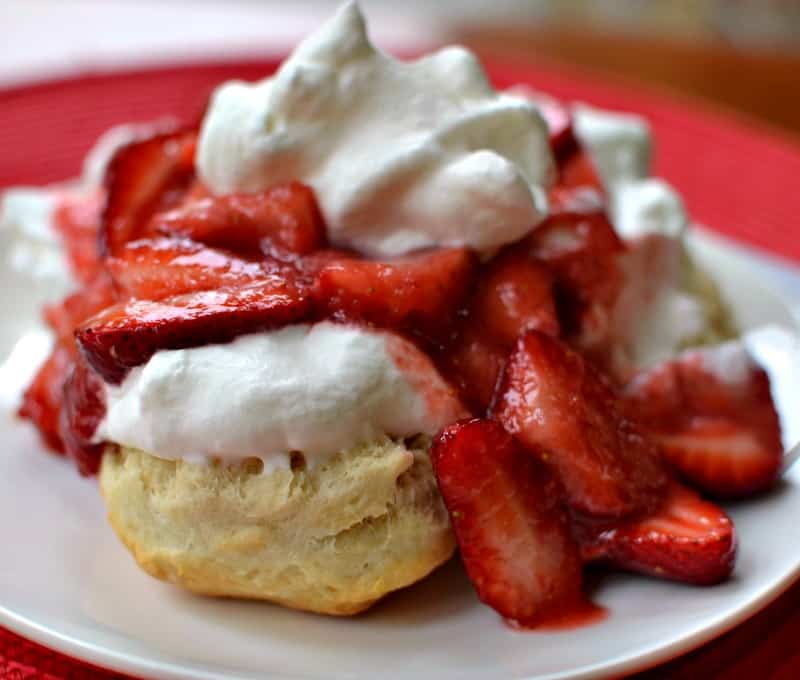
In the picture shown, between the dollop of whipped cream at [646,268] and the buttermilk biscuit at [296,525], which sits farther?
the dollop of whipped cream at [646,268]

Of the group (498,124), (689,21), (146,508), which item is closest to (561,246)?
(498,124)

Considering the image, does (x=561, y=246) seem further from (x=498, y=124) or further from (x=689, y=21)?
(x=689, y=21)

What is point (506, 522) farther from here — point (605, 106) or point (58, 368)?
point (605, 106)

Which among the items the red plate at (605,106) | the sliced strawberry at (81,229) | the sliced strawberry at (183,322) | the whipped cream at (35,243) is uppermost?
the sliced strawberry at (183,322)

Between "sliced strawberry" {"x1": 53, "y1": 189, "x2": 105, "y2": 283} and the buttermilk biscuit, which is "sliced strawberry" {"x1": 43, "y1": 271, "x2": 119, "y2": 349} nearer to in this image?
"sliced strawberry" {"x1": 53, "y1": 189, "x2": 105, "y2": 283}

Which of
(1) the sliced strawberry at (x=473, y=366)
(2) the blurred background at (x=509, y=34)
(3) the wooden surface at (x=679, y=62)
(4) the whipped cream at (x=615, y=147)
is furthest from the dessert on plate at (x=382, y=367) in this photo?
(3) the wooden surface at (x=679, y=62)

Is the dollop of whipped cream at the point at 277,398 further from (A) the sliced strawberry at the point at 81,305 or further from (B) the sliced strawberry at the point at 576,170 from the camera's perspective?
(B) the sliced strawberry at the point at 576,170

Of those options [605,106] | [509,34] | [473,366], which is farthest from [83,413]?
[509,34]
